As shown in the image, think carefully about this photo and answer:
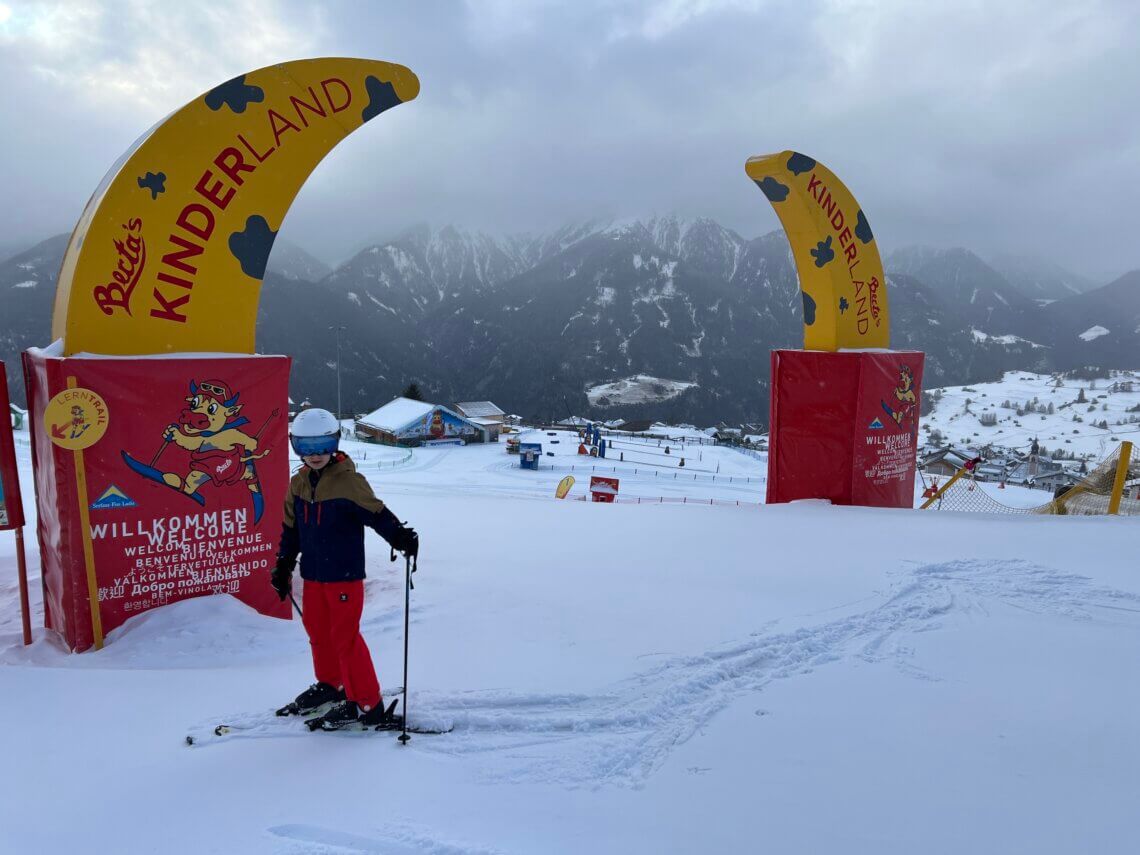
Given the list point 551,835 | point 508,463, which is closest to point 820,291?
point 551,835

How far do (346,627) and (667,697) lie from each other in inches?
67.3

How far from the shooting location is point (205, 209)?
16.0ft

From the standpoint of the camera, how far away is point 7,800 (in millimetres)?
2521

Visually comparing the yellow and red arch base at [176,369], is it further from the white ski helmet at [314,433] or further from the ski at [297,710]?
the ski at [297,710]

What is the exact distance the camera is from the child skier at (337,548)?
3.16 meters

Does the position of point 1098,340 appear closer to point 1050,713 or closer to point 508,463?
point 508,463

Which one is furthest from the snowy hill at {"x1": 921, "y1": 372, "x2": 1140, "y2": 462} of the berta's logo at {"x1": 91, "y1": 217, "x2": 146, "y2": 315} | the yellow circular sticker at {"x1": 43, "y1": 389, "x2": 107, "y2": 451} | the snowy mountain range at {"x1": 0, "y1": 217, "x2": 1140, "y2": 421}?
the yellow circular sticker at {"x1": 43, "y1": 389, "x2": 107, "y2": 451}

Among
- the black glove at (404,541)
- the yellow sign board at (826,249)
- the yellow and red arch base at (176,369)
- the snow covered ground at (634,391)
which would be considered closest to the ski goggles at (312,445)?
the black glove at (404,541)

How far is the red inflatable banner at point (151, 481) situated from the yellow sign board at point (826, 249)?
6892mm

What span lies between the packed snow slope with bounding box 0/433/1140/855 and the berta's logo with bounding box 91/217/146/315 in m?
2.28

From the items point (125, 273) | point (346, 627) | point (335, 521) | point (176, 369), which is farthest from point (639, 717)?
point (125, 273)

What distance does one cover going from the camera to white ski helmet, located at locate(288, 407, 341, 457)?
3.09 m

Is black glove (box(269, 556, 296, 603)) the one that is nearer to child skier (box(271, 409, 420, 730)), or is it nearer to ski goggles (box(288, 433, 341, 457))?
child skier (box(271, 409, 420, 730))

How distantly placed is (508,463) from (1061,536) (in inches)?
1027
